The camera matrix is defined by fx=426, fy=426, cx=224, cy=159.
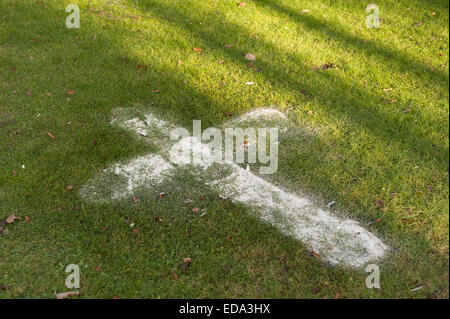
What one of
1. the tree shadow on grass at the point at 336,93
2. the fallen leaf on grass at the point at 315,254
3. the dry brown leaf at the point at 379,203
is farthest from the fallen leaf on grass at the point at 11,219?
the tree shadow on grass at the point at 336,93

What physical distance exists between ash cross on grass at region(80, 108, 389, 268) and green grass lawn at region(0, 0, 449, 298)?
0.10m

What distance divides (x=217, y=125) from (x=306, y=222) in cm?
153

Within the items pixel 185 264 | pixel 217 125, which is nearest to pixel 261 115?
pixel 217 125

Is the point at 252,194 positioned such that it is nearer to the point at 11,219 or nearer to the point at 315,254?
the point at 315,254

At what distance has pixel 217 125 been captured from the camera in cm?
448

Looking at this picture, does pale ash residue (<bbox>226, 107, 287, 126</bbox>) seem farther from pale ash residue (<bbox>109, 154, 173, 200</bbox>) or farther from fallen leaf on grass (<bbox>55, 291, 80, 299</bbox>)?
fallen leaf on grass (<bbox>55, 291, 80, 299</bbox>)

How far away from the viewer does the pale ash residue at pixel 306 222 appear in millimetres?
3193

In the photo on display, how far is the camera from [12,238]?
3.35m

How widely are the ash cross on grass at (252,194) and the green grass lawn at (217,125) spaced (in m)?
0.10

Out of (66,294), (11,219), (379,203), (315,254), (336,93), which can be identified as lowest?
(66,294)

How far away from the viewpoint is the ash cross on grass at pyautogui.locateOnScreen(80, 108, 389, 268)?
10.6 feet

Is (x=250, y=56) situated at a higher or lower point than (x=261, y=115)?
higher
